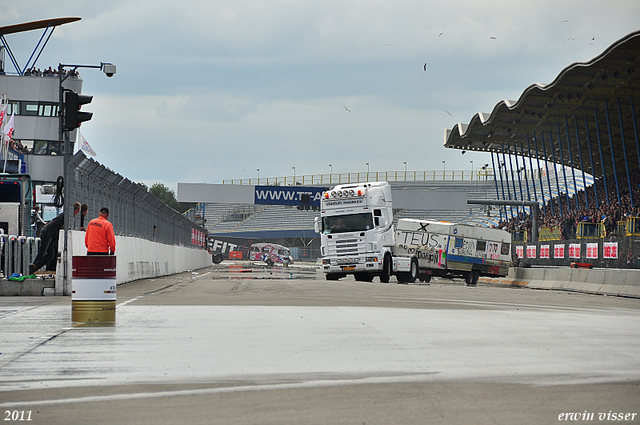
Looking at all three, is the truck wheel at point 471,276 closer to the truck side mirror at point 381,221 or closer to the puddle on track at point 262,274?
the puddle on track at point 262,274

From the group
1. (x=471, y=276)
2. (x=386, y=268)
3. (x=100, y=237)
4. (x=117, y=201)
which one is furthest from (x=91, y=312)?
(x=471, y=276)

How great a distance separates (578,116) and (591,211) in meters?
10.1

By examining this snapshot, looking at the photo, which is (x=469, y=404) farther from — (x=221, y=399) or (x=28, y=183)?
(x=28, y=183)

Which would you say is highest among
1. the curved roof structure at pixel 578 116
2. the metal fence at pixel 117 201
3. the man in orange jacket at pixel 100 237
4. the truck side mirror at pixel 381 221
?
the curved roof structure at pixel 578 116

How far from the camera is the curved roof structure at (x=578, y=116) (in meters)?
41.0

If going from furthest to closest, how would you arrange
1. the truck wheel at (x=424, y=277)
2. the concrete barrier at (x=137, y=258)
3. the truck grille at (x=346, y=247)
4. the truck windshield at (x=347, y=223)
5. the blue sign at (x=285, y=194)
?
the blue sign at (x=285, y=194), the truck wheel at (x=424, y=277), the truck grille at (x=346, y=247), the truck windshield at (x=347, y=223), the concrete barrier at (x=137, y=258)

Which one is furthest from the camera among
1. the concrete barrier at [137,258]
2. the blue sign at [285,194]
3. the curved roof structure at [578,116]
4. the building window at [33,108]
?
the building window at [33,108]

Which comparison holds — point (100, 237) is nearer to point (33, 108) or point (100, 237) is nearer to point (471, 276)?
point (471, 276)

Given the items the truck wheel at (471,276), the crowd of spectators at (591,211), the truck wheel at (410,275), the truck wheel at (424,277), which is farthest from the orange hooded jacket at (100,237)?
the crowd of spectators at (591,211)

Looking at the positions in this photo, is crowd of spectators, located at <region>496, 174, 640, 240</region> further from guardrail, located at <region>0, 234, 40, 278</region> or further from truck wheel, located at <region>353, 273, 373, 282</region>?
guardrail, located at <region>0, 234, 40, 278</region>

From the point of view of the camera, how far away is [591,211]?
44594 millimetres

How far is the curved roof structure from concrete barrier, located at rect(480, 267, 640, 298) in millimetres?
10477

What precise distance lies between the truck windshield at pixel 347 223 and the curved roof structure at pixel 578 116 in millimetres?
15554

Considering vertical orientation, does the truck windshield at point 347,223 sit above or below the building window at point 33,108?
below
